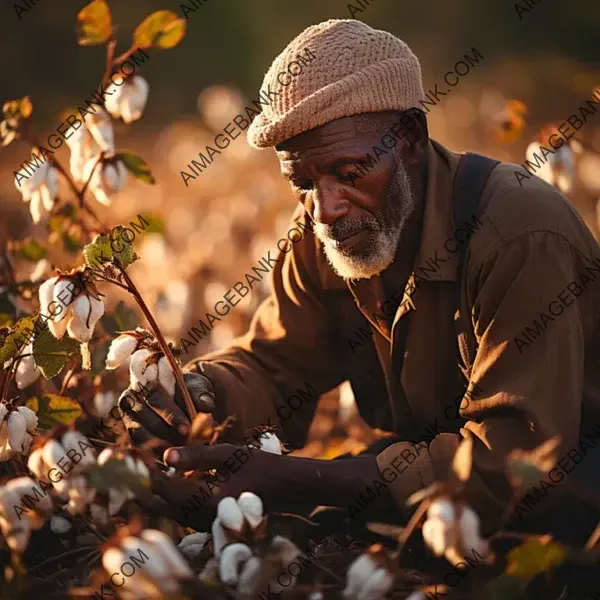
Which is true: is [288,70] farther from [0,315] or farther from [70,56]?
[70,56]

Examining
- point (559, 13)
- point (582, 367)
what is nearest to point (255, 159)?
point (559, 13)

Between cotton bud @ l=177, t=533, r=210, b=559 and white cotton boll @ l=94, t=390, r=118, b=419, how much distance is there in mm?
524

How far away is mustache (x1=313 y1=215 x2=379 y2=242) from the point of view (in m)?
2.10

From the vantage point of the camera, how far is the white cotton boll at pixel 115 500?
191 cm

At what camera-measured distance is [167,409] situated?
2.18 metres

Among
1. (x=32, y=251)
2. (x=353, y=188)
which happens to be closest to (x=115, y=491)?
(x=353, y=188)

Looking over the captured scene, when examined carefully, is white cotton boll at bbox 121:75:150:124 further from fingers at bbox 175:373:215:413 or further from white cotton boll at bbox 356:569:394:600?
white cotton boll at bbox 356:569:394:600

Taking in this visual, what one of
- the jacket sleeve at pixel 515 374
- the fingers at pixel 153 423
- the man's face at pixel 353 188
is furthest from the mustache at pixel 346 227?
the fingers at pixel 153 423

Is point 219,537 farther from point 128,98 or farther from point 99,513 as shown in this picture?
point 128,98

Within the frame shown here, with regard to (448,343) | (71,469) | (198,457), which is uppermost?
(71,469)

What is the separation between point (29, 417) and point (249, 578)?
62cm

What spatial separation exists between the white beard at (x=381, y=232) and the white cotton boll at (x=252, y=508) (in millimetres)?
534

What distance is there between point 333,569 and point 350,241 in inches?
23.8

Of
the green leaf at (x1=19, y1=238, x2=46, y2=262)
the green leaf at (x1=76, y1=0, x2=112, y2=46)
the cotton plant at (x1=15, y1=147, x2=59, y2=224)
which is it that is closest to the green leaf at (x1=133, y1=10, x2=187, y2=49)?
the green leaf at (x1=76, y1=0, x2=112, y2=46)
